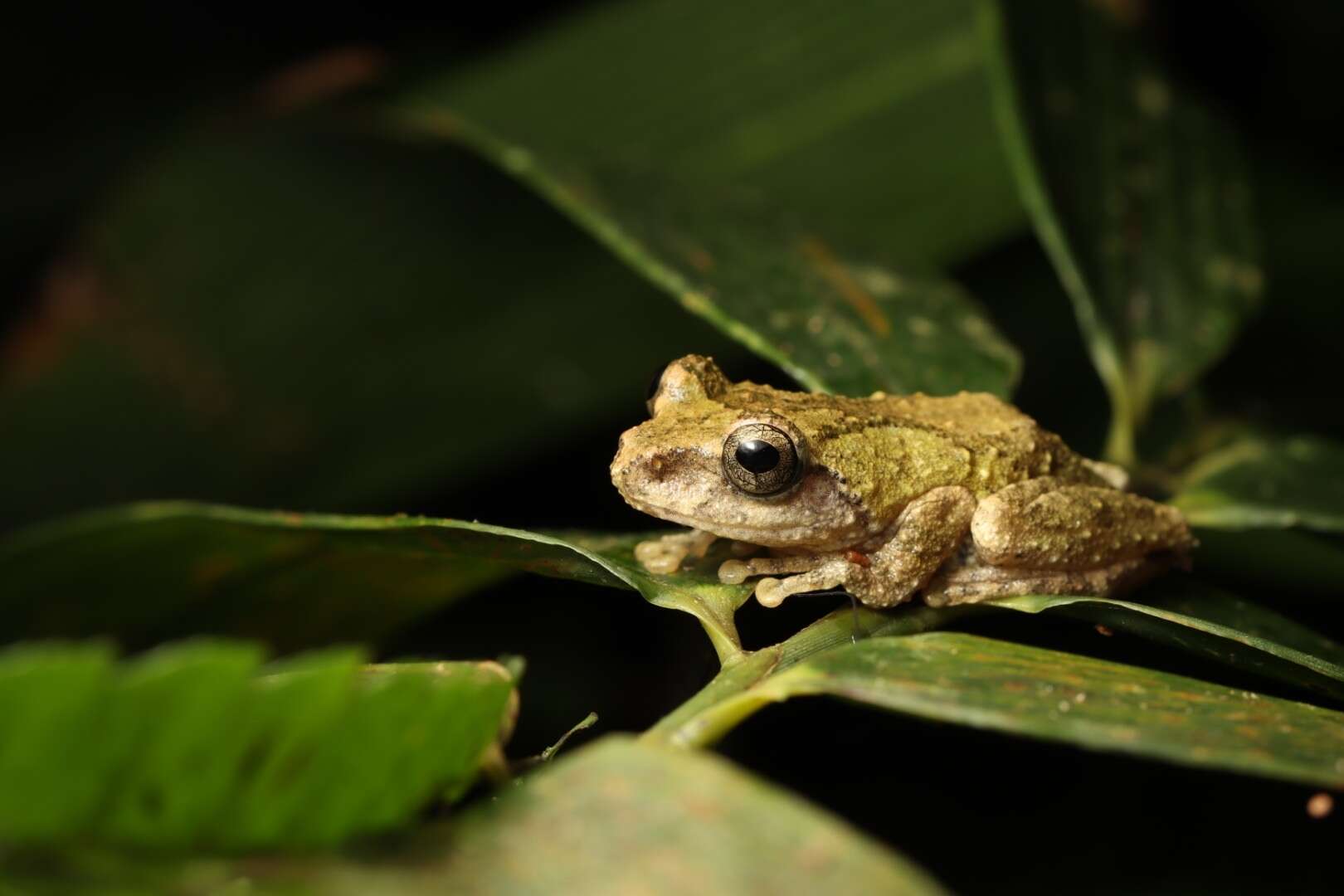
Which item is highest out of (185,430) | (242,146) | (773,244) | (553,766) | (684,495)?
(242,146)

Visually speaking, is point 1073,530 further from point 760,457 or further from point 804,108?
point 804,108

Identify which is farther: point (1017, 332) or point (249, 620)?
point (1017, 332)

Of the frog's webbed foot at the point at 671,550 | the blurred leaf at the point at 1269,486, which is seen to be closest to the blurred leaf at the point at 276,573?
the frog's webbed foot at the point at 671,550

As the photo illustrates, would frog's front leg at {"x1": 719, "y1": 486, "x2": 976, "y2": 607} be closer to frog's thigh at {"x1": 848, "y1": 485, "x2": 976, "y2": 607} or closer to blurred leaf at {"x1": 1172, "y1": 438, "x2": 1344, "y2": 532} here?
frog's thigh at {"x1": 848, "y1": 485, "x2": 976, "y2": 607}

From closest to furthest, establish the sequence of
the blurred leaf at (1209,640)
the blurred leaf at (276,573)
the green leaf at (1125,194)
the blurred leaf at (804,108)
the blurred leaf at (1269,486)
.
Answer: the blurred leaf at (1209,640)
the blurred leaf at (276,573)
the blurred leaf at (1269,486)
the green leaf at (1125,194)
the blurred leaf at (804,108)

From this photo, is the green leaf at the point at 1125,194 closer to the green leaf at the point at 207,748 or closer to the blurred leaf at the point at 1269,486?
the blurred leaf at the point at 1269,486

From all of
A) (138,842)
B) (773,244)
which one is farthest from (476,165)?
(138,842)

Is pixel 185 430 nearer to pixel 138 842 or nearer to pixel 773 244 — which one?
pixel 773 244
